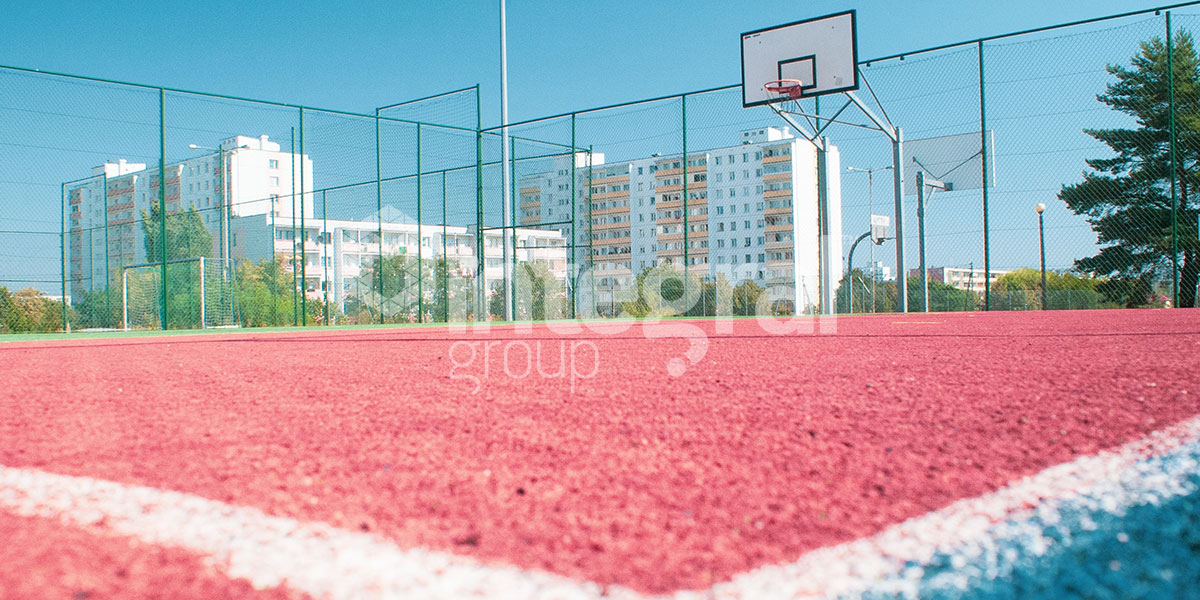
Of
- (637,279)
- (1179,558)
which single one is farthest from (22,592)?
(637,279)

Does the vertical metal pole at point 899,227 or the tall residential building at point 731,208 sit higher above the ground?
the tall residential building at point 731,208

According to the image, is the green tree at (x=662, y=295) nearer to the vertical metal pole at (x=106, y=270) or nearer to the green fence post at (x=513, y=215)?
the green fence post at (x=513, y=215)

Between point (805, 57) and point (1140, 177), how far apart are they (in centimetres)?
593

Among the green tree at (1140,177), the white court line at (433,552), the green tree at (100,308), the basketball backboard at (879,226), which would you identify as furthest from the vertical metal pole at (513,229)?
the white court line at (433,552)

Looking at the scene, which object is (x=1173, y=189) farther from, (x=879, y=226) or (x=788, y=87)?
(x=788, y=87)

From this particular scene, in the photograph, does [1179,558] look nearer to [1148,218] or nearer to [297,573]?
[297,573]

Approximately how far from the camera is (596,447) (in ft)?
6.23

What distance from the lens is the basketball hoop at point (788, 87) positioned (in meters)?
12.2

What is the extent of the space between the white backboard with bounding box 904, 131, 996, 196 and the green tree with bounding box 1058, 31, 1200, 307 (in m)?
1.36

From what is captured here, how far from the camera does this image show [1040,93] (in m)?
12.4

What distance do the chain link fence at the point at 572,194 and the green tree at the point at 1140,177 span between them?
1.6 inches

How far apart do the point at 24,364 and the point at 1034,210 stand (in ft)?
44.1

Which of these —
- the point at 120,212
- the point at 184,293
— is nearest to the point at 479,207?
the point at 184,293

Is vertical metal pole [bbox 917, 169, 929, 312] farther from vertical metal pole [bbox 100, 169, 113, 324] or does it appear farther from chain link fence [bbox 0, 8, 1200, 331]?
vertical metal pole [bbox 100, 169, 113, 324]
